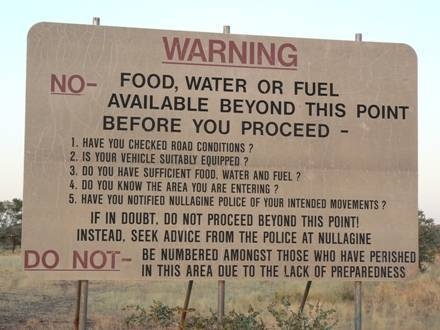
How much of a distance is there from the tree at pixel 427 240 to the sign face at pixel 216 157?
639 inches

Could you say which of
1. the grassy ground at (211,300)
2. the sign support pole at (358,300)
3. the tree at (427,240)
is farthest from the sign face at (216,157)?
the tree at (427,240)

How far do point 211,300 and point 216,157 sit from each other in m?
9.91

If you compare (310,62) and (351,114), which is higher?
(310,62)

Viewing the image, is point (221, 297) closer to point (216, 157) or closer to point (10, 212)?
point (216, 157)

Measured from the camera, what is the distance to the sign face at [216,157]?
6.57 metres

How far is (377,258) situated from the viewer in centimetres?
703

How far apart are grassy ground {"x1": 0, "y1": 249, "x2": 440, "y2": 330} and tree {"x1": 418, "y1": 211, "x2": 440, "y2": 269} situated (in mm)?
2671

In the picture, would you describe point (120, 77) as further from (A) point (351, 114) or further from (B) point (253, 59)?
(A) point (351, 114)

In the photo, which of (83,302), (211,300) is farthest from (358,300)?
(211,300)

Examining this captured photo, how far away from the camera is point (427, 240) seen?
24.0 meters

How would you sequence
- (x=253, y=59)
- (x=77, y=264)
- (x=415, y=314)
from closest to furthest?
1. (x=77, y=264)
2. (x=253, y=59)
3. (x=415, y=314)

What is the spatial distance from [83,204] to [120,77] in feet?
4.27

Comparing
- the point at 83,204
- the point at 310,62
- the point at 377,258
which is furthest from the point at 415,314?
the point at 83,204

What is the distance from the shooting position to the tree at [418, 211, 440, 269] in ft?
75.8
